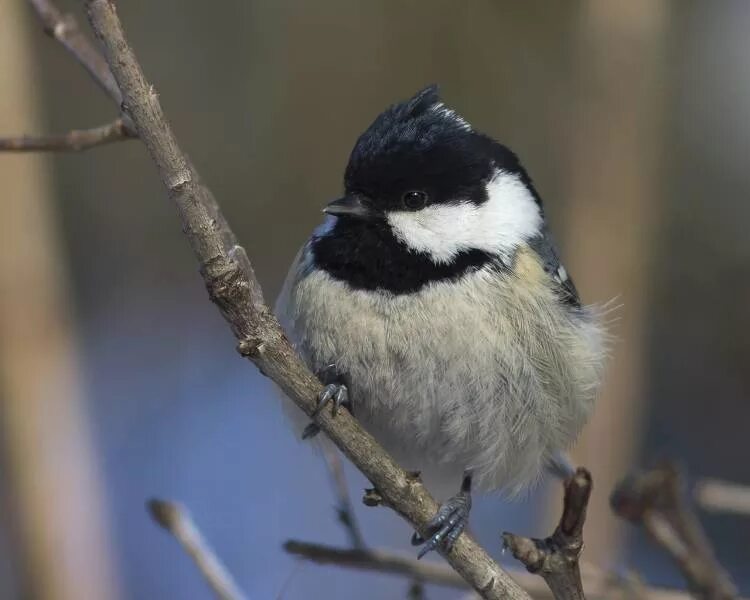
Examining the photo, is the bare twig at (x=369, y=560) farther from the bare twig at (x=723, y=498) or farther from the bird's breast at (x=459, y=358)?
the bare twig at (x=723, y=498)

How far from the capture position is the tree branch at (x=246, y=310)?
2.50ft

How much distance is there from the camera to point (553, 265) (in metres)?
1.29

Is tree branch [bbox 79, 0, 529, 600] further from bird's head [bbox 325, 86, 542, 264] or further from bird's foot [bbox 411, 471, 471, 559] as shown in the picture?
bird's head [bbox 325, 86, 542, 264]

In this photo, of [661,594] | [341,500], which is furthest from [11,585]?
[661,594]

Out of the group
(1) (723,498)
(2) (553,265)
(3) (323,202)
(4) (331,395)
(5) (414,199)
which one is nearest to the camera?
(4) (331,395)

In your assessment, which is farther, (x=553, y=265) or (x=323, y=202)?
(x=323, y=202)

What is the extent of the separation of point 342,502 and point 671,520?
0.42m

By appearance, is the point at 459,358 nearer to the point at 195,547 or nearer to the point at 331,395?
the point at 331,395

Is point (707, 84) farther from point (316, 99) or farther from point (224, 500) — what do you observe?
point (224, 500)

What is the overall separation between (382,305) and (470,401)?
0.17m

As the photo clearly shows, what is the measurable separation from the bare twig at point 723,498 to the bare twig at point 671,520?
0.18 ft

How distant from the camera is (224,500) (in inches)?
89.0

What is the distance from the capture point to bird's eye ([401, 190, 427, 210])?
1.17 meters

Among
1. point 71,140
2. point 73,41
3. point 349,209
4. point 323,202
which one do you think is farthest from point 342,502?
point 323,202
